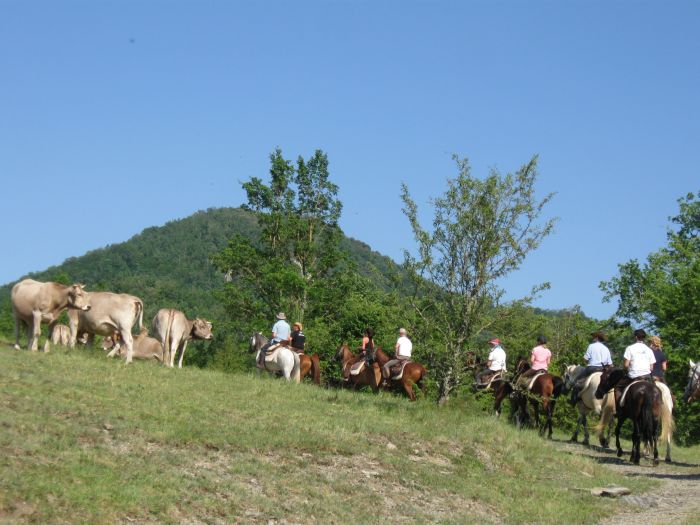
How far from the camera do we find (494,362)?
24453 mm

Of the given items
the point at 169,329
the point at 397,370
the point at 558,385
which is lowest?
the point at 397,370

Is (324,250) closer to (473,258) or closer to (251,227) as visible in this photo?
(473,258)

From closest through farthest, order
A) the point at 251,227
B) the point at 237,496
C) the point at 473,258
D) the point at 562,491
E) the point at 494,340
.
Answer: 1. the point at 237,496
2. the point at 562,491
3. the point at 473,258
4. the point at 494,340
5. the point at 251,227

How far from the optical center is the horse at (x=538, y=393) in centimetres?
2419

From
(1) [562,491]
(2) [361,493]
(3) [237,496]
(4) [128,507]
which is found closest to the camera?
(4) [128,507]

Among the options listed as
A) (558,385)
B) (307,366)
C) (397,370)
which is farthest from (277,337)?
(558,385)

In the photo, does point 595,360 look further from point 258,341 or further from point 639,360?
point 258,341

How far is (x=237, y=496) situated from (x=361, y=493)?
2253 millimetres

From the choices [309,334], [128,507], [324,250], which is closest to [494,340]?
[128,507]

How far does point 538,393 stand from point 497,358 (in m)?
1.46

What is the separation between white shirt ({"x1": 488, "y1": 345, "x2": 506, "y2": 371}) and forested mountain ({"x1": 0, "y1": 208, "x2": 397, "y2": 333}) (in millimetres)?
61759

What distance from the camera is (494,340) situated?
23.5 metres

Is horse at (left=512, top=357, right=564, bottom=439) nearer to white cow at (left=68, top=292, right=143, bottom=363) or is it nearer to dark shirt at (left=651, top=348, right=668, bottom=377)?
dark shirt at (left=651, top=348, right=668, bottom=377)

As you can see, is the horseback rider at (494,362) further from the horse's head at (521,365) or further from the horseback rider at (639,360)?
the horseback rider at (639,360)
